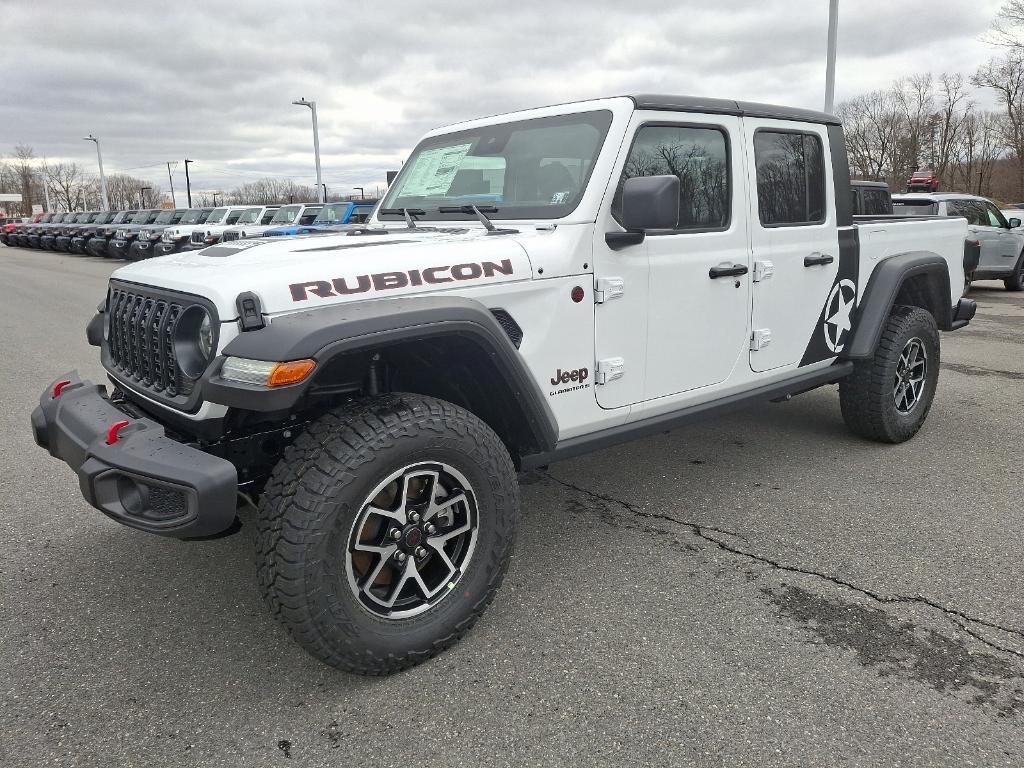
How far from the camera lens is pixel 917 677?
2494mm

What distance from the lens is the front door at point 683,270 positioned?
3.14 m

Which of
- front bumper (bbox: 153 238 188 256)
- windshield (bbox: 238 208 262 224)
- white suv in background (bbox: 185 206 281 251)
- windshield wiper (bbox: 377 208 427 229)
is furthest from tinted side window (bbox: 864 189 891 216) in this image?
windshield (bbox: 238 208 262 224)

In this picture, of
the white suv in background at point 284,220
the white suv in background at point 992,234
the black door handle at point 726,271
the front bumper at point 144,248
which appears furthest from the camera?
the front bumper at point 144,248

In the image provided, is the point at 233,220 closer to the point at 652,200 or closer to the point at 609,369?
the point at 609,369

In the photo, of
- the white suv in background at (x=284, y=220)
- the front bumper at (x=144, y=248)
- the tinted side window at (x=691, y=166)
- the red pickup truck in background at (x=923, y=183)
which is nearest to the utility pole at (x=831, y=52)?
the red pickup truck in background at (x=923, y=183)

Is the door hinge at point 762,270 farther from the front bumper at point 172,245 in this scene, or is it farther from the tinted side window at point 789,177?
the front bumper at point 172,245

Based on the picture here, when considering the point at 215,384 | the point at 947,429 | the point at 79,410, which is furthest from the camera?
the point at 947,429

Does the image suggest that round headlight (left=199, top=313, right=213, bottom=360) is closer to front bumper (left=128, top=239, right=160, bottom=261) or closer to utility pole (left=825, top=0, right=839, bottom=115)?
utility pole (left=825, top=0, right=839, bottom=115)

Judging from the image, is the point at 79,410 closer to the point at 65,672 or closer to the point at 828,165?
the point at 65,672

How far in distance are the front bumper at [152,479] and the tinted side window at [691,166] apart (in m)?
1.91

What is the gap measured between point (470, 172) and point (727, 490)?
2.12 metres

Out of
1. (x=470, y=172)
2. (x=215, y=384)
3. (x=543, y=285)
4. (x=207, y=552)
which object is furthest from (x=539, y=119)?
(x=207, y=552)

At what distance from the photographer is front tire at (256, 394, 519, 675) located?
90.7 inches

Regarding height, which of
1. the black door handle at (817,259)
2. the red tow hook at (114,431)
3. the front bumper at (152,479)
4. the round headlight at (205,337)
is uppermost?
the black door handle at (817,259)
